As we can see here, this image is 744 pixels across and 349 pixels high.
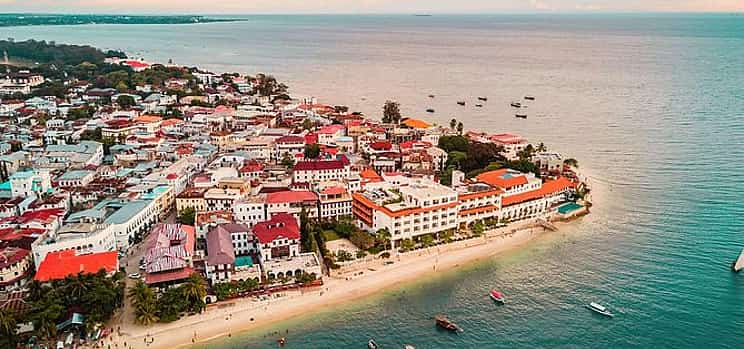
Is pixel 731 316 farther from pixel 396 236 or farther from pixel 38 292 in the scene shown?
pixel 38 292

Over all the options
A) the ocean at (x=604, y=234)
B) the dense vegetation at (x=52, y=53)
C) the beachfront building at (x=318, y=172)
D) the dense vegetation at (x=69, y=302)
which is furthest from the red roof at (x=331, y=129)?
the dense vegetation at (x=52, y=53)

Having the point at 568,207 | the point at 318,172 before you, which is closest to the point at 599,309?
the point at 568,207

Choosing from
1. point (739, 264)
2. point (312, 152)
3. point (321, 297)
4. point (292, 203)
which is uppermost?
point (312, 152)

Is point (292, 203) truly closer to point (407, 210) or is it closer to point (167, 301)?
point (407, 210)

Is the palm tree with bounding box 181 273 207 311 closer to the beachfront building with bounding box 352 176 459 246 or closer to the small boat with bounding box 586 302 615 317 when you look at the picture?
the beachfront building with bounding box 352 176 459 246

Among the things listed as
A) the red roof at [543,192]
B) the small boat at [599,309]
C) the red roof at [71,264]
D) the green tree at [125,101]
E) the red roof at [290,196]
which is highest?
the green tree at [125,101]

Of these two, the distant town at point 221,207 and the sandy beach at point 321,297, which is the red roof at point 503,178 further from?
the sandy beach at point 321,297
